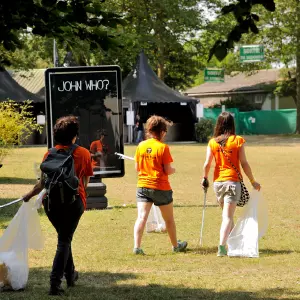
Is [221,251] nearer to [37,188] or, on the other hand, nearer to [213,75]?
[37,188]

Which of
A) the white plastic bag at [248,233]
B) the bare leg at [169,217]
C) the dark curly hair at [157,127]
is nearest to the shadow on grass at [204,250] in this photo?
the bare leg at [169,217]

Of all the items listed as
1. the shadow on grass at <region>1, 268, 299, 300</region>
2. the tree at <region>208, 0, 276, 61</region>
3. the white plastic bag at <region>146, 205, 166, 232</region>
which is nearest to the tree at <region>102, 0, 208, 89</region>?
the white plastic bag at <region>146, 205, 166, 232</region>

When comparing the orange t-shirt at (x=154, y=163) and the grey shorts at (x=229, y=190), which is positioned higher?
the orange t-shirt at (x=154, y=163)

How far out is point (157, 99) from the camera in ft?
153

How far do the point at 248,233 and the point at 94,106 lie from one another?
5224 mm

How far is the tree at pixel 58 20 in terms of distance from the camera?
6.67 metres

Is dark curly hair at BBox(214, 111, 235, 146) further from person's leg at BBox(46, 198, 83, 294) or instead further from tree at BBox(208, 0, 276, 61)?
tree at BBox(208, 0, 276, 61)

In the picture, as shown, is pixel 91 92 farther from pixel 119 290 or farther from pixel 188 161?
pixel 188 161

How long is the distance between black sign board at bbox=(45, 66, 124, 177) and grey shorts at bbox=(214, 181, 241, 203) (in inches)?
187

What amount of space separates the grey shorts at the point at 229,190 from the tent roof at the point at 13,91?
3625cm

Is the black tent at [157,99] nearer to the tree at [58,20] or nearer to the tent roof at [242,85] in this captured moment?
the tent roof at [242,85]

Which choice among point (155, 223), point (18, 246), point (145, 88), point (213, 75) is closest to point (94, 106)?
point (155, 223)

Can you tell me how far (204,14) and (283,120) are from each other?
1226 centimetres

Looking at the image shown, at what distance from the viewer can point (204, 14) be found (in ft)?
188
